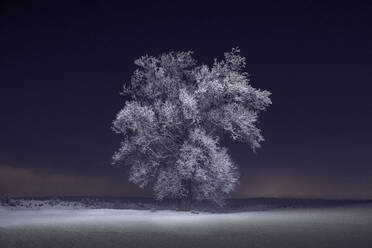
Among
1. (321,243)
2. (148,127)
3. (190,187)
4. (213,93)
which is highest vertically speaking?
(213,93)

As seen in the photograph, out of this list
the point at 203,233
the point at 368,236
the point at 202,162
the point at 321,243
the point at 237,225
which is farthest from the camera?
the point at 202,162

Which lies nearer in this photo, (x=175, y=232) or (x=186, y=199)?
(x=175, y=232)

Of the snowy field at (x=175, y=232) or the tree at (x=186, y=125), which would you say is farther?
the tree at (x=186, y=125)

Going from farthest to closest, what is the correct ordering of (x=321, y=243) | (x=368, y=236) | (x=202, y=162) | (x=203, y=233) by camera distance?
(x=202, y=162) → (x=203, y=233) → (x=368, y=236) → (x=321, y=243)

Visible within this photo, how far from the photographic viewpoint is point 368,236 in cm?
2175

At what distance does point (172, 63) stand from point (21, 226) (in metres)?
17.5

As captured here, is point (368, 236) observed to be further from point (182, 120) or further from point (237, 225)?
point (182, 120)

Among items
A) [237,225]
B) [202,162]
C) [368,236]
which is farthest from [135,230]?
[202,162]

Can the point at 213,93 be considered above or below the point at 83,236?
above

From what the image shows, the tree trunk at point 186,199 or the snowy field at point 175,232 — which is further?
the tree trunk at point 186,199

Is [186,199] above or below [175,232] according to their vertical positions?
above

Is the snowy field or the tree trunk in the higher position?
the tree trunk

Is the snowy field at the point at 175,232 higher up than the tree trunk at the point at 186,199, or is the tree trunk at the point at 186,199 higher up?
the tree trunk at the point at 186,199

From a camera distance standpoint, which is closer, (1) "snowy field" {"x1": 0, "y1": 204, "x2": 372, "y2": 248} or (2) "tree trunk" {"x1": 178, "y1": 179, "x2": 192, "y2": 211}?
(1) "snowy field" {"x1": 0, "y1": 204, "x2": 372, "y2": 248}
